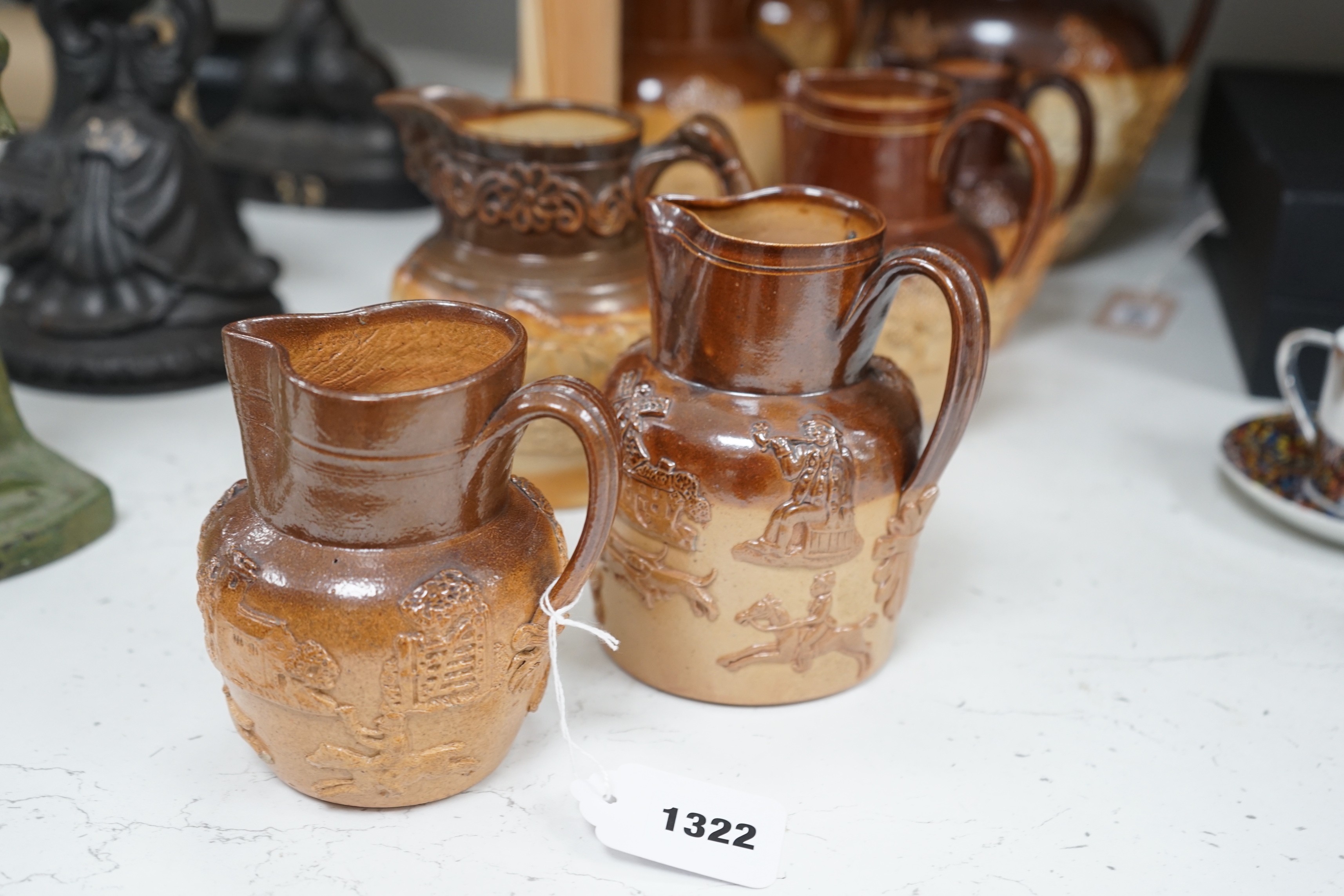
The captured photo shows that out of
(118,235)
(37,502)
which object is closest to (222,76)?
(118,235)

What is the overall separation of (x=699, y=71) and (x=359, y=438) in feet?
3.29

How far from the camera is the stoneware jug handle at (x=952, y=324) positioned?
3.06ft

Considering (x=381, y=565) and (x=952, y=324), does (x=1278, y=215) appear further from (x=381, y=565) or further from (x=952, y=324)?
(x=381, y=565)

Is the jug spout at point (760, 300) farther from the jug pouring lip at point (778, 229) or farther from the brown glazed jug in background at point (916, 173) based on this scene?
the brown glazed jug in background at point (916, 173)

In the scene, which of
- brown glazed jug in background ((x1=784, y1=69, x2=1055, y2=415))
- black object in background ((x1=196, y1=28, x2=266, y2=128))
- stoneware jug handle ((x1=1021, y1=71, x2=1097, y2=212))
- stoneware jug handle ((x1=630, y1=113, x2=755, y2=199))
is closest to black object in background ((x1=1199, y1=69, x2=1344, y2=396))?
stoneware jug handle ((x1=1021, y1=71, x2=1097, y2=212))

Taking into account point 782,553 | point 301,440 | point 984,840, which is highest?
point 301,440

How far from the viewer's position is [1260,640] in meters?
1.18

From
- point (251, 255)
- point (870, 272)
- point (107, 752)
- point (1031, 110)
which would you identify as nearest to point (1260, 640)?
point (870, 272)

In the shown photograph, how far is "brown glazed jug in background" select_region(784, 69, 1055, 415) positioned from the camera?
1338 mm

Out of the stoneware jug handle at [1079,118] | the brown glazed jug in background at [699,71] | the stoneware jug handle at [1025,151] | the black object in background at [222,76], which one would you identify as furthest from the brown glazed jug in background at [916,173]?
the black object in background at [222,76]

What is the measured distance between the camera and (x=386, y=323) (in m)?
0.92

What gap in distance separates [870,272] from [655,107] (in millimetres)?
780

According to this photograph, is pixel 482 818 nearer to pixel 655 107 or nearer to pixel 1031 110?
pixel 655 107

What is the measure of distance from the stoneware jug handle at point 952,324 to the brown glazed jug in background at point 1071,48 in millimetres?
821
